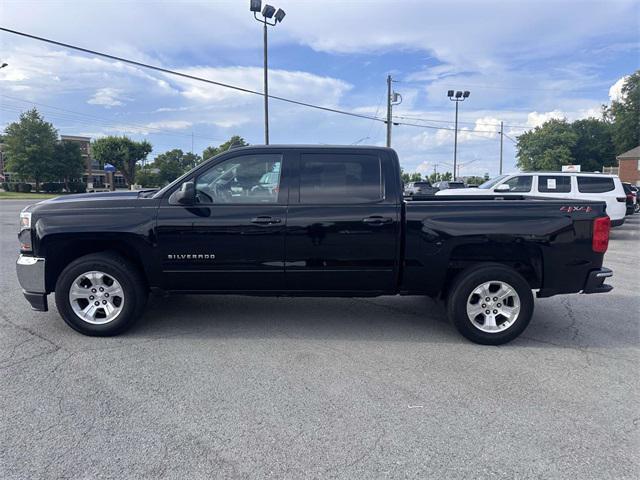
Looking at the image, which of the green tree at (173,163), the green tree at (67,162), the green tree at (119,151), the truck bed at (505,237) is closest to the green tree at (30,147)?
the green tree at (67,162)

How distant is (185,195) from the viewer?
4.19m

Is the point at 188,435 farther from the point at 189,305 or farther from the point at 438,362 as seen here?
the point at 189,305

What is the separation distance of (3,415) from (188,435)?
1.31m

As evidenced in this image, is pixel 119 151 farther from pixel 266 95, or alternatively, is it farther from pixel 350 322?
pixel 350 322

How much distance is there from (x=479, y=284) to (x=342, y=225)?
1459mm

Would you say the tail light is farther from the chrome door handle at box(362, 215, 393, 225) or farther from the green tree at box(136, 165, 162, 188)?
the green tree at box(136, 165, 162, 188)

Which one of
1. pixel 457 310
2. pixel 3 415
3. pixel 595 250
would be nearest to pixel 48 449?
pixel 3 415

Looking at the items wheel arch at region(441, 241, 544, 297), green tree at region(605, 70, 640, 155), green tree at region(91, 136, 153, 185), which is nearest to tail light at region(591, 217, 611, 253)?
wheel arch at region(441, 241, 544, 297)

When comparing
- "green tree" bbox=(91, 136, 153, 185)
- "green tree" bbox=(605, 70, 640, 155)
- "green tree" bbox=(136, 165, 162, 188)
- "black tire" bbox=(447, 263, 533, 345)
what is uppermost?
"green tree" bbox=(605, 70, 640, 155)

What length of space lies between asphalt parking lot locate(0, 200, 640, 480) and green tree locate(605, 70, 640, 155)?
7806 cm

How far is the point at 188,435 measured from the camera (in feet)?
9.05

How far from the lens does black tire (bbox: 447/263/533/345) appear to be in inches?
167

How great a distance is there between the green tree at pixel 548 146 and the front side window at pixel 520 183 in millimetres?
63819

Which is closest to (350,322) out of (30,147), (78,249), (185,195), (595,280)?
(185,195)
